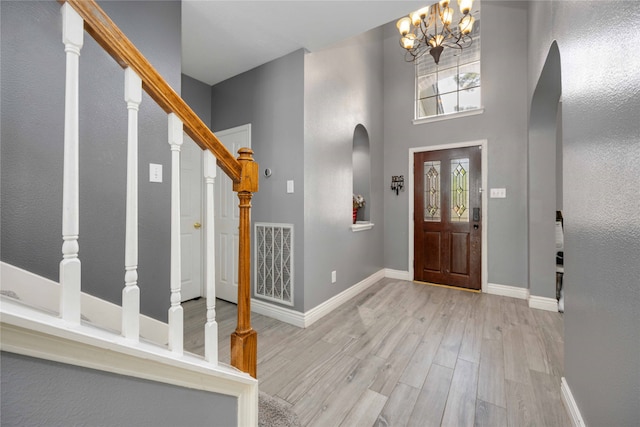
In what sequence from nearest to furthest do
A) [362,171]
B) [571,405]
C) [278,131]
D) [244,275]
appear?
[244,275] → [571,405] → [278,131] → [362,171]

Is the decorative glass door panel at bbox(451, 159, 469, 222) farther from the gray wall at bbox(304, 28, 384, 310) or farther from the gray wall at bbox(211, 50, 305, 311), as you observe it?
the gray wall at bbox(211, 50, 305, 311)

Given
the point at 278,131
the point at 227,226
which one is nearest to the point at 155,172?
the point at 278,131

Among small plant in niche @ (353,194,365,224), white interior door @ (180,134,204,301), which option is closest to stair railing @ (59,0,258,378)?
white interior door @ (180,134,204,301)

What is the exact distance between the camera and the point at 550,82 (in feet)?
7.79

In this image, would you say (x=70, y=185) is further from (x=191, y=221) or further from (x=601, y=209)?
(x=191, y=221)

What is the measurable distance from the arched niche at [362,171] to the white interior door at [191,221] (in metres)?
2.13

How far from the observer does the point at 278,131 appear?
107 inches

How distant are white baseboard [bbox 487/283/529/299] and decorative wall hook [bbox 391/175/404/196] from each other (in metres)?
1.74

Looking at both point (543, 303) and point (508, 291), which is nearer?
point (543, 303)

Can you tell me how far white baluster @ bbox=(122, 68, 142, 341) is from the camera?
713 millimetres

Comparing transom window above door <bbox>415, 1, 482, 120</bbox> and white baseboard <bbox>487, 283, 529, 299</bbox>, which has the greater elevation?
transom window above door <bbox>415, 1, 482, 120</bbox>

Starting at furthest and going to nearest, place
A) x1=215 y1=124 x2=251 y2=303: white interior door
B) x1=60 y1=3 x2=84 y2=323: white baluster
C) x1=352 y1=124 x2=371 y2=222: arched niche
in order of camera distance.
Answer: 1. x1=352 y1=124 x2=371 y2=222: arched niche
2. x1=215 y1=124 x2=251 y2=303: white interior door
3. x1=60 y1=3 x2=84 y2=323: white baluster

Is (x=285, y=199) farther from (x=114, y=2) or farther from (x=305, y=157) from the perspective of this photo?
(x=114, y=2)

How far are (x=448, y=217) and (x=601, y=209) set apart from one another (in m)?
2.71
